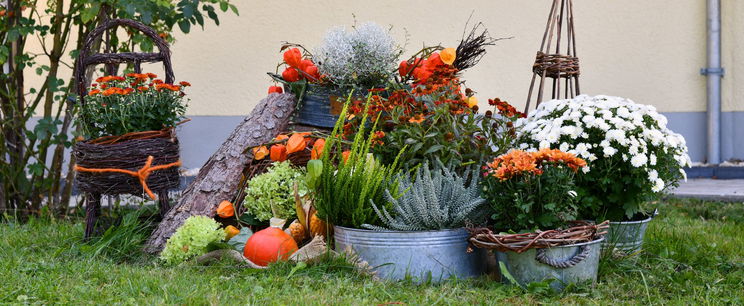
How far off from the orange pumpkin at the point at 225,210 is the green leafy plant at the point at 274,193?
0.25 ft

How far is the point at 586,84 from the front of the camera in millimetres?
7109

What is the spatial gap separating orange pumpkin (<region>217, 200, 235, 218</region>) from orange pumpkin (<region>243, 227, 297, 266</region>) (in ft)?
1.43

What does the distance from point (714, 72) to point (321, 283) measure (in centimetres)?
560

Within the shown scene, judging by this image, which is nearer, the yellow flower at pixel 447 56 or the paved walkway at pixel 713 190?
the yellow flower at pixel 447 56

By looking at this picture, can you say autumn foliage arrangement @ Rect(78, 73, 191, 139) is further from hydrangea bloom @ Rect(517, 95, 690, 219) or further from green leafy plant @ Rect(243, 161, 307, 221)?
hydrangea bloom @ Rect(517, 95, 690, 219)

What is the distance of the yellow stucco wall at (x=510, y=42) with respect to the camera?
6.96 meters

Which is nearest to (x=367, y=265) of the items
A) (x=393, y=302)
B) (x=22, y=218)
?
(x=393, y=302)

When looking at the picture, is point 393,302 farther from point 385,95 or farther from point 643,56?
point 643,56

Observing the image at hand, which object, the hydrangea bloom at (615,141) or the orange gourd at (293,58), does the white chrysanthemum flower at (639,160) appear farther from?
the orange gourd at (293,58)

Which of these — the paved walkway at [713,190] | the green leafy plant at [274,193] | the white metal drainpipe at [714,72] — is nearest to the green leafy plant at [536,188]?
the green leafy plant at [274,193]

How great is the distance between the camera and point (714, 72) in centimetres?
688

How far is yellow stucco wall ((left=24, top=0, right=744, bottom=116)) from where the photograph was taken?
696 centimetres

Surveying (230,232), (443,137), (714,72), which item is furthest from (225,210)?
(714,72)

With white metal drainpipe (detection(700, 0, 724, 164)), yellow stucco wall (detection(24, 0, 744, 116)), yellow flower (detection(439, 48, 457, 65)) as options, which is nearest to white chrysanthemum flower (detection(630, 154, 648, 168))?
yellow flower (detection(439, 48, 457, 65))
